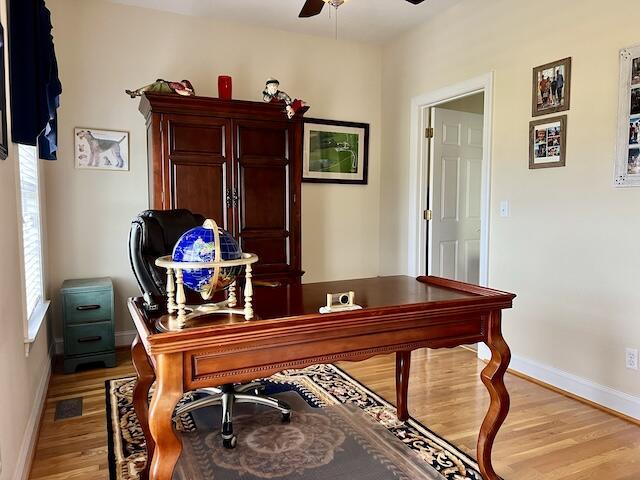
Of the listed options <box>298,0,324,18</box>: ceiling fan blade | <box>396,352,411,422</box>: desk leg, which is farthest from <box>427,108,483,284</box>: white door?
<box>396,352,411,422</box>: desk leg

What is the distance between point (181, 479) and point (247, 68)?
334 cm

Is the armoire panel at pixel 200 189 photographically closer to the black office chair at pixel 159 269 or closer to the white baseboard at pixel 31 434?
the black office chair at pixel 159 269

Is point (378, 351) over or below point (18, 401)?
over

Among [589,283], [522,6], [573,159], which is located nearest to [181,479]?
[589,283]

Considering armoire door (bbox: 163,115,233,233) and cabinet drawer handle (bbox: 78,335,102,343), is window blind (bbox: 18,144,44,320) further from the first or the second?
armoire door (bbox: 163,115,233,233)

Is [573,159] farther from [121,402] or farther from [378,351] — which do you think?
[121,402]

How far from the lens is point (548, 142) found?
3002 millimetres

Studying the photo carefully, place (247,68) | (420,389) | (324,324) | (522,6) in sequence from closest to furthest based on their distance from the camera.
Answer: (324,324) → (420,389) → (522,6) → (247,68)

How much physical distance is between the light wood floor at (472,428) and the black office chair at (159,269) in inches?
21.4

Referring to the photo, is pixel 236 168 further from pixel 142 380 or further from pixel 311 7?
pixel 142 380

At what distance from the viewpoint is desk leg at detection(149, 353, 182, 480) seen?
133 centimetres

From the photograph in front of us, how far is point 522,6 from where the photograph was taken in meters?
3.15

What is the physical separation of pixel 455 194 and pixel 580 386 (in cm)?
206

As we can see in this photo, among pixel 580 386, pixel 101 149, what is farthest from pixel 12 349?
pixel 580 386
